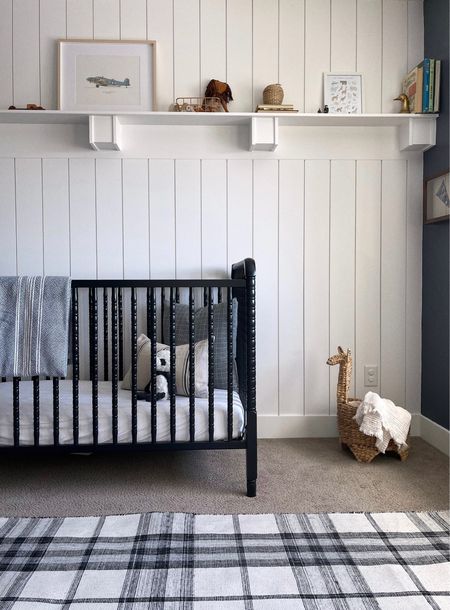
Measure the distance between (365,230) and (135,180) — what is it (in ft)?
4.04

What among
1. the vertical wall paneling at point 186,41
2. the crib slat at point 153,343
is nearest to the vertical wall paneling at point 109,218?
the vertical wall paneling at point 186,41

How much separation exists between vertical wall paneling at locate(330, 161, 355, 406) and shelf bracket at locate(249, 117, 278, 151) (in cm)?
38

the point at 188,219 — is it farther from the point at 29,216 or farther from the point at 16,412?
the point at 16,412

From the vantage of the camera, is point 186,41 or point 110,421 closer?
point 110,421

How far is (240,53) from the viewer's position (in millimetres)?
2662

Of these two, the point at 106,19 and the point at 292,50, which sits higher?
the point at 106,19

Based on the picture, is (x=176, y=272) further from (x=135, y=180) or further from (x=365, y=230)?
(x=365, y=230)

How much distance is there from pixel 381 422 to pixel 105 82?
2105 mm

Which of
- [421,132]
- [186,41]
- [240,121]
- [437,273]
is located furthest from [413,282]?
[186,41]

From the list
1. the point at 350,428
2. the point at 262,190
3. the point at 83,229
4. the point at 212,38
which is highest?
the point at 212,38

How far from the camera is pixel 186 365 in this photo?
6.96ft

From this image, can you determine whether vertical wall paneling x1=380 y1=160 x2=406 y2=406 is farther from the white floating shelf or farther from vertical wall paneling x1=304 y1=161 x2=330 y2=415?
vertical wall paneling x1=304 y1=161 x2=330 y2=415

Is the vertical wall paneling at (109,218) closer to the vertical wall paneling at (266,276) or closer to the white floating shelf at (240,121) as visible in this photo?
the white floating shelf at (240,121)

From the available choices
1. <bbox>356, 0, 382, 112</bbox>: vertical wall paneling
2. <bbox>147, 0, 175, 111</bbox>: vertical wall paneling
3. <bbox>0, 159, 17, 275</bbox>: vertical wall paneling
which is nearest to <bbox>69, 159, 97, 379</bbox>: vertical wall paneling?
<bbox>0, 159, 17, 275</bbox>: vertical wall paneling
